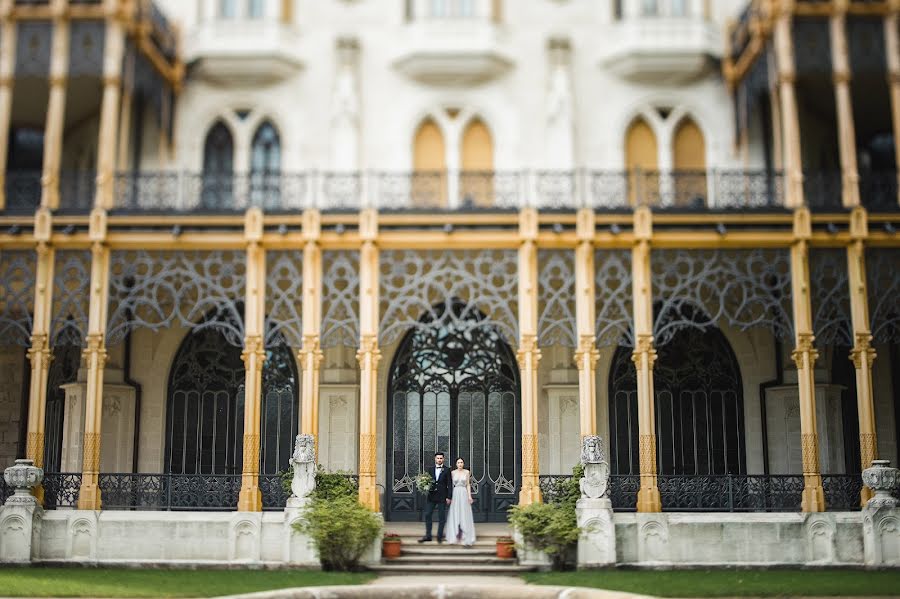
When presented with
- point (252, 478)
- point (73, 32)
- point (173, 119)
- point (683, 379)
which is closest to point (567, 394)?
point (683, 379)

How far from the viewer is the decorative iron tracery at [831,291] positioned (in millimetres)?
18125

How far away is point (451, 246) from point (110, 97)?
23.8ft

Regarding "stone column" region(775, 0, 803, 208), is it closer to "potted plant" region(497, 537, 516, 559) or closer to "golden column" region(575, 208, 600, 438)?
"golden column" region(575, 208, 600, 438)

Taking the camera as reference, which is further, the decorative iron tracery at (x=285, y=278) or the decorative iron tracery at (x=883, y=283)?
the decorative iron tracery at (x=285, y=278)

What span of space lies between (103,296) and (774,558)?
1228 centimetres

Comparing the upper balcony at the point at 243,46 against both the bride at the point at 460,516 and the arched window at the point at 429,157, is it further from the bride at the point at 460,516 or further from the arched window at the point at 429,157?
the bride at the point at 460,516

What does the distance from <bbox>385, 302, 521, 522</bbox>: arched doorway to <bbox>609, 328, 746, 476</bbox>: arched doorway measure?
2.25 m

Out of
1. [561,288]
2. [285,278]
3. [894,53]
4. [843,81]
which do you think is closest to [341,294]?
[285,278]

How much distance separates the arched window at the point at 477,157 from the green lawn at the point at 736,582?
8.74 meters

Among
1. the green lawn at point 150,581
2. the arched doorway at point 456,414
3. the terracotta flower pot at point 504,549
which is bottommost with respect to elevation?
the green lawn at point 150,581

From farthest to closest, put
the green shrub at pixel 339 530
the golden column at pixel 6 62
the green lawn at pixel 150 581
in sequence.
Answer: the golden column at pixel 6 62 → the green shrub at pixel 339 530 → the green lawn at pixel 150 581

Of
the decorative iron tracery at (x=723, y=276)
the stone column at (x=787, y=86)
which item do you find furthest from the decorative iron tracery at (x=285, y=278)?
the stone column at (x=787, y=86)

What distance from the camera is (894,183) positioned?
1939cm

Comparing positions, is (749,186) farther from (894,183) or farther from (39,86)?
(39,86)
